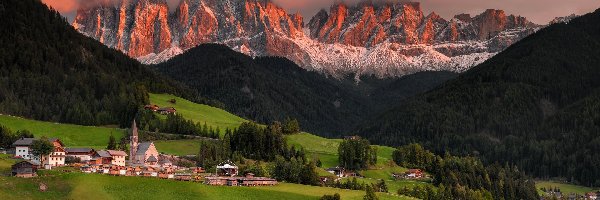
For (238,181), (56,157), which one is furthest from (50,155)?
(238,181)

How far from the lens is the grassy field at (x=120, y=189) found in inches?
5989

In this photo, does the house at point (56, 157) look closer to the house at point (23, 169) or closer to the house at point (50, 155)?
the house at point (50, 155)

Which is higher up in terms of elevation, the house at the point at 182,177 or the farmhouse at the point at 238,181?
the house at the point at 182,177

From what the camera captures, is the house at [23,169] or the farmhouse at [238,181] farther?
the farmhouse at [238,181]

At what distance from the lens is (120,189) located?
161250mm

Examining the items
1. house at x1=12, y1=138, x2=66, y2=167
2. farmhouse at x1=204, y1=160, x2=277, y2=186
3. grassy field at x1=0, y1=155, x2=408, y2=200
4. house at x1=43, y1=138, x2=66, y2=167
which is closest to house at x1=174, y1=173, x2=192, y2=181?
farmhouse at x1=204, y1=160, x2=277, y2=186

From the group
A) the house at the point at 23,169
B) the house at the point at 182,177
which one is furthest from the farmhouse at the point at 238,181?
the house at the point at 23,169

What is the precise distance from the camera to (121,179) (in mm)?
167250

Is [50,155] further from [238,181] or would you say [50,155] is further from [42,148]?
[238,181]

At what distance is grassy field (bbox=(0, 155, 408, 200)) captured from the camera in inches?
5989

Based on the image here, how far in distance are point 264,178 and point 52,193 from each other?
51067mm

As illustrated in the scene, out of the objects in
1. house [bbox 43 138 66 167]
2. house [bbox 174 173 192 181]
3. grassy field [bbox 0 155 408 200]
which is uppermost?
house [bbox 43 138 66 167]

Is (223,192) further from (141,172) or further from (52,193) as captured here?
(52,193)

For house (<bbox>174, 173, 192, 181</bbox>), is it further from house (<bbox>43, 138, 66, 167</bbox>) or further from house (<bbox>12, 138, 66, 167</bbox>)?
house (<bbox>43, 138, 66, 167</bbox>)
